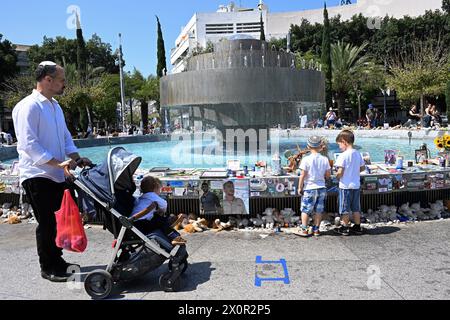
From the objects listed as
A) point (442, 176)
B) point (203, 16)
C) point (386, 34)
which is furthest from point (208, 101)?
point (203, 16)

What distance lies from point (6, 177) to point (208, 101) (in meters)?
6.11

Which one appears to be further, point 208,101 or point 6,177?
point 208,101

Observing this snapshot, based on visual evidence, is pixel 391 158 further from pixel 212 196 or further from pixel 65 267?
pixel 65 267

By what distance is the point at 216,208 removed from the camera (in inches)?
229

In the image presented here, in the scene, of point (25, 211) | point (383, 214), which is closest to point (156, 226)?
point (383, 214)

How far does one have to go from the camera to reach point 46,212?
3.83 m

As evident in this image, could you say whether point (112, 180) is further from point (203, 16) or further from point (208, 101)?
point (203, 16)

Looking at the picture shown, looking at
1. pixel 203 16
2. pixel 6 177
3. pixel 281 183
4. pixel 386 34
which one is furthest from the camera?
pixel 203 16

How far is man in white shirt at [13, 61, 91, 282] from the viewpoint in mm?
3703

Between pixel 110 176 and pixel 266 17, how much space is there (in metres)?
68.5

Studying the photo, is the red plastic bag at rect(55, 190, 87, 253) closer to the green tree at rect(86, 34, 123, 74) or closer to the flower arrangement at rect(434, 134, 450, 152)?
the flower arrangement at rect(434, 134, 450, 152)

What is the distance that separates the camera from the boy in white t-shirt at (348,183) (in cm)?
527

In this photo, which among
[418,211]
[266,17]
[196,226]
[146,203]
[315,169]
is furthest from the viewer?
[266,17]
